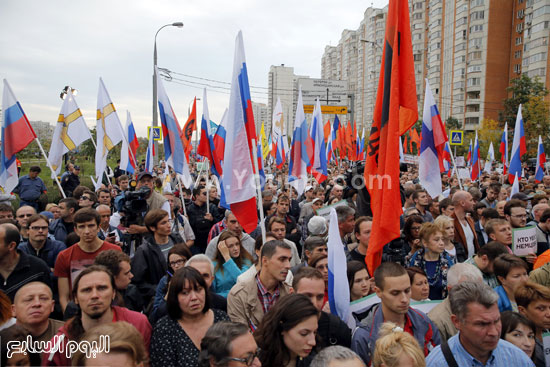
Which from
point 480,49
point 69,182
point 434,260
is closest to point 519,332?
point 434,260

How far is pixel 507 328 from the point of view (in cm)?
297

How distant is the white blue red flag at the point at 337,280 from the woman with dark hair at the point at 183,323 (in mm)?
944

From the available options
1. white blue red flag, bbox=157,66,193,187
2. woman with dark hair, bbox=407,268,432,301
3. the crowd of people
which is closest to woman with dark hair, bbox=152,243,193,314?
the crowd of people

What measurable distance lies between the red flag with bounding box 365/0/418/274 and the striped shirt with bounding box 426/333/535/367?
104 cm

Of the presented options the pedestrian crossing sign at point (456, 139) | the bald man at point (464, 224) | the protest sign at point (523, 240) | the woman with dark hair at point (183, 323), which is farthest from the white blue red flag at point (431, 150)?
the pedestrian crossing sign at point (456, 139)

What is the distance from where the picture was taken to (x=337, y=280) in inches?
126

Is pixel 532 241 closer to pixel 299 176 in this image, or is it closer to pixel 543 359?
pixel 543 359

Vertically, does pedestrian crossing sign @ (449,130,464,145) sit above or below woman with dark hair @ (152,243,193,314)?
above

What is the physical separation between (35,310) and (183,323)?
3.68 ft

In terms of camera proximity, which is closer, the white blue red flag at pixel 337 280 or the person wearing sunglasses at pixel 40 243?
the white blue red flag at pixel 337 280

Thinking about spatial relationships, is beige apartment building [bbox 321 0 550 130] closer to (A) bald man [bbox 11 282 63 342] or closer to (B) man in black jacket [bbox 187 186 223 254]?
(B) man in black jacket [bbox 187 186 223 254]

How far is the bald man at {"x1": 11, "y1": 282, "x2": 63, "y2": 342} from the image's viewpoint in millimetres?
2934

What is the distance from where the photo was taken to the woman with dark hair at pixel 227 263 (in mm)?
4445

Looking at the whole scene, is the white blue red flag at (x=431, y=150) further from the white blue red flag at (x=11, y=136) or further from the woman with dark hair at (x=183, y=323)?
the white blue red flag at (x=11, y=136)
